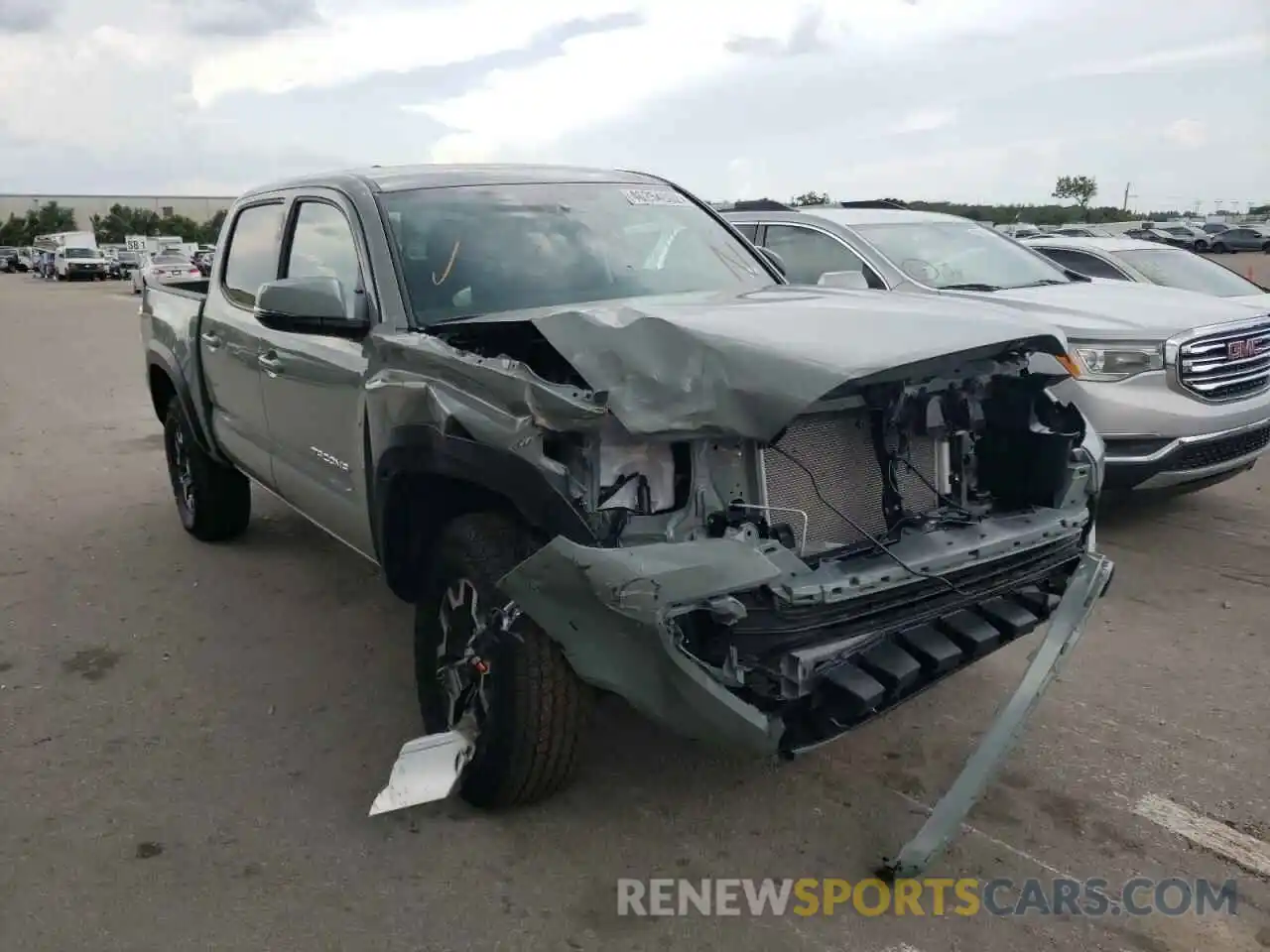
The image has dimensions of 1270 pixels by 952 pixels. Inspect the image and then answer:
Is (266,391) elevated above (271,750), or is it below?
above

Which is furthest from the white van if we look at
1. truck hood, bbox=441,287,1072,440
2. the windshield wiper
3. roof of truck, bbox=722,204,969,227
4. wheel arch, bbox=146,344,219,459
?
truck hood, bbox=441,287,1072,440

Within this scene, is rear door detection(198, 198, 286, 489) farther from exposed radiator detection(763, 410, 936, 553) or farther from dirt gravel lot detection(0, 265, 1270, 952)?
exposed radiator detection(763, 410, 936, 553)

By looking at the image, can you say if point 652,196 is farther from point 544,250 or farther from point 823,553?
point 823,553

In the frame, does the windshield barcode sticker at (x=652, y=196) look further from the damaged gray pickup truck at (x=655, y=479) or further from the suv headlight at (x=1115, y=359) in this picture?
the suv headlight at (x=1115, y=359)

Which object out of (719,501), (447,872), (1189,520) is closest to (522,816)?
(447,872)

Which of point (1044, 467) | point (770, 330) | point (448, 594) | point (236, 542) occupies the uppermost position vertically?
point (770, 330)

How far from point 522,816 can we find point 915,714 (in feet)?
5.09

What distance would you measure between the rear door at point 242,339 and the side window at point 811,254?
11.6ft

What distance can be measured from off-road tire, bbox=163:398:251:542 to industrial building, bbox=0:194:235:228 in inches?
4291

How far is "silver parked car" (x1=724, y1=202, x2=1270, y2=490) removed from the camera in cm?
589

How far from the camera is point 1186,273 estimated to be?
9.19 m

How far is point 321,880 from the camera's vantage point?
3086mm

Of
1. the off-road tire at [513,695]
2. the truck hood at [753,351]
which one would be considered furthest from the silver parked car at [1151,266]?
the off-road tire at [513,695]

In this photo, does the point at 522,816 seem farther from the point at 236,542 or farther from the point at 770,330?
the point at 236,542
